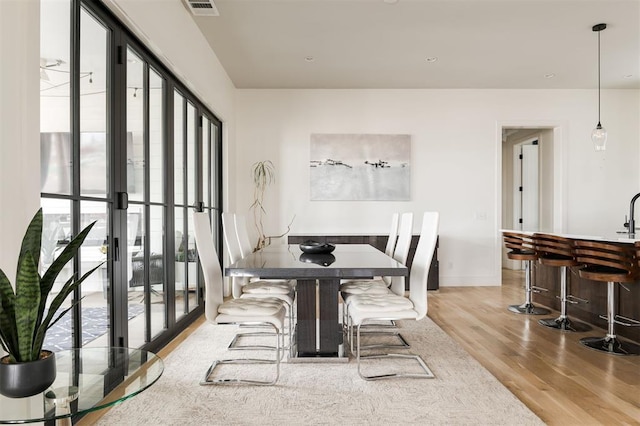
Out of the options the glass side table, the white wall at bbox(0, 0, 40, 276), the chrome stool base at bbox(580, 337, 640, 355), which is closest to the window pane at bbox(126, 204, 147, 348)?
the white wall at bbox(0, 0, 40, 276)

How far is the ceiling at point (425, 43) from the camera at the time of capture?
152 inches

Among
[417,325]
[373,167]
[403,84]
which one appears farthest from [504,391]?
[403,84]

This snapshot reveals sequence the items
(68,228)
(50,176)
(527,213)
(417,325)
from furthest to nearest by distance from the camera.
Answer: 1. (527,213)
2. (417,325)
3. (68,228)
4. (50,176)

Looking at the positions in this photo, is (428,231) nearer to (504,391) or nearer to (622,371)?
(504,391)

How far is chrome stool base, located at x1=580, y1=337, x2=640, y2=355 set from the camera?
330cm

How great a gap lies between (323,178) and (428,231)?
3479 mm

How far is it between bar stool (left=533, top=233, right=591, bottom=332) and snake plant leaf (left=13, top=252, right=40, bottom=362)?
4.08 metres

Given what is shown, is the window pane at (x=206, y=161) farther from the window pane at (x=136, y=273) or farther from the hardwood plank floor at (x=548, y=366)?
the hardwood plank floor at (x=548, y=366)

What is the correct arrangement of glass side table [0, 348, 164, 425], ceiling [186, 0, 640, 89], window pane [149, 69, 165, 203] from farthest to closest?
1. ceiling [186, 0, 640, 89]
2. window pane [149, 69, 165, 203]
3. glass side table [0, 348, 164, 425]

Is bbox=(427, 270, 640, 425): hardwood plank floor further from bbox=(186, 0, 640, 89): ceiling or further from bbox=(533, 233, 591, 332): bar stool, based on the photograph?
bbox=(186, 0, 640, 89): ceiling

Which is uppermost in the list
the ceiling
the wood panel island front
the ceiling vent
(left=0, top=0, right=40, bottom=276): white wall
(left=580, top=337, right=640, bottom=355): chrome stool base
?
the ceiling

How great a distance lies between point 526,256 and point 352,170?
2.61 meters

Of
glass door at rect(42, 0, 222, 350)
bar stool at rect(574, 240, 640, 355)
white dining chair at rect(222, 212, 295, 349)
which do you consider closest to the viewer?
glass door at rect(42, 0, 222, 350)

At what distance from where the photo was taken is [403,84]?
6180 mm
